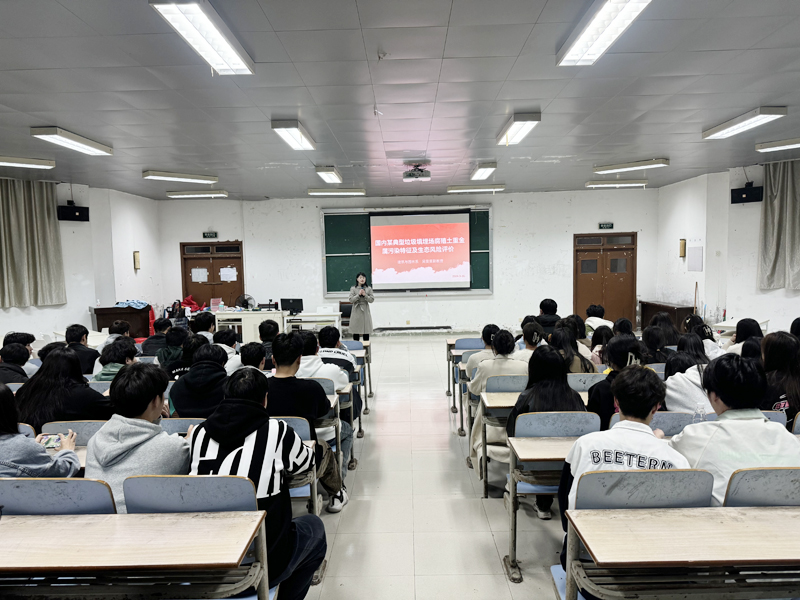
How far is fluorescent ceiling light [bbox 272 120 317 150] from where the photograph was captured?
15.4ft

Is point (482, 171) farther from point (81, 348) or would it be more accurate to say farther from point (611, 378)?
point (81, 348)

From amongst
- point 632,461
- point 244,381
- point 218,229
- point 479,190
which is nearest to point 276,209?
point 218,229

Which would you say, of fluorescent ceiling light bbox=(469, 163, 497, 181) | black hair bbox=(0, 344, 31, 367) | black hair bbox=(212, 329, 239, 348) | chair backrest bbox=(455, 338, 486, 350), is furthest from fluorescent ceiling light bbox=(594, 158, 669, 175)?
black hair bbox=(0, 344, 31, 367)

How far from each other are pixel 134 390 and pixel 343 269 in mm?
8699

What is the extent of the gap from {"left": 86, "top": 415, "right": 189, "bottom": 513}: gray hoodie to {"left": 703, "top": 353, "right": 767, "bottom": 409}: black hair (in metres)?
2.11

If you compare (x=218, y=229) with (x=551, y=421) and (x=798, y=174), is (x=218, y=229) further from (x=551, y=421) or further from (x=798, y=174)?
(x=798, y=174)

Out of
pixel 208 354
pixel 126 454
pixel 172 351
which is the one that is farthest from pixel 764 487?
pixel 172 351

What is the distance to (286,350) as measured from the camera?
2803mm

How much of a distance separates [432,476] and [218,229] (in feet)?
28.4

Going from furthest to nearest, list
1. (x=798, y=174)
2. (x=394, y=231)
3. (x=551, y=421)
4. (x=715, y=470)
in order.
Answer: (x=394, y=231)
(x=798, y=174)
(x=551, y=421)
(x=715, y=470)

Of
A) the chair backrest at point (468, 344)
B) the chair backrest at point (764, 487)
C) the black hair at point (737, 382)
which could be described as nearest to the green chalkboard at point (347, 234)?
the chair backrest at point (468, 344)

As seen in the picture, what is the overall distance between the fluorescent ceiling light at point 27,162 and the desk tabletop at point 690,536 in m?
7.23

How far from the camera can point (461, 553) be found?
2.62 metres

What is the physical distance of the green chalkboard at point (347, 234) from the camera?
407 inches
